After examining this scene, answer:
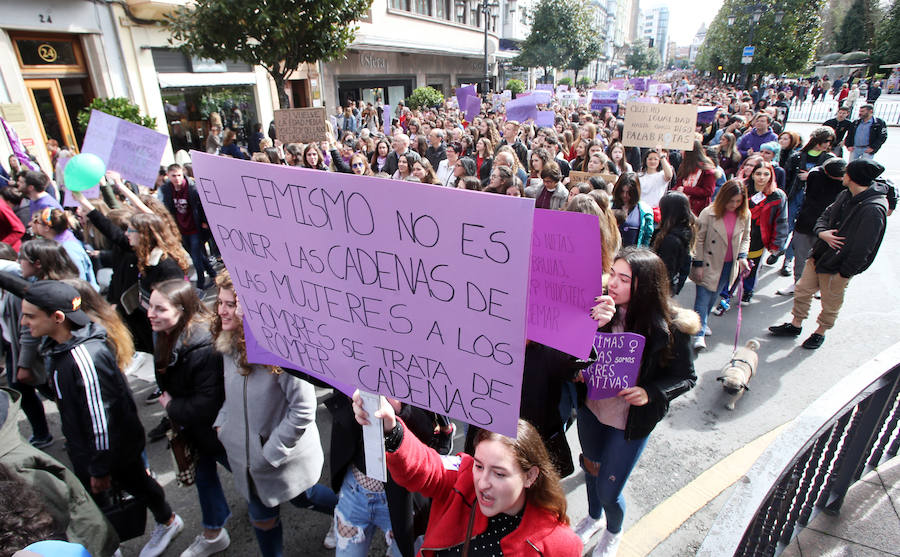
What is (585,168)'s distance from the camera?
725 centimetres

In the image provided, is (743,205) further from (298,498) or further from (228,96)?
(228,96)

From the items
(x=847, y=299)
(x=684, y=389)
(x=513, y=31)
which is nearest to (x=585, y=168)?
(x=847, y=299)

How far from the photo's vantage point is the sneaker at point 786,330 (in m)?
5.18

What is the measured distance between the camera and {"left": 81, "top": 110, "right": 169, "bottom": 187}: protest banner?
5.35m

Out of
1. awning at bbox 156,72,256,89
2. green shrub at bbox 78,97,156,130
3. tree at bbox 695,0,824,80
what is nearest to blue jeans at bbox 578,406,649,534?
green shrub at bbox 78,97,156,130

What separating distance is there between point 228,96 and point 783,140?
48.1ft

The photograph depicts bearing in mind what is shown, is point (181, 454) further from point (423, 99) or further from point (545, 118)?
point (423, 99)

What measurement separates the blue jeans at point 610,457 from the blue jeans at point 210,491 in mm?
2002

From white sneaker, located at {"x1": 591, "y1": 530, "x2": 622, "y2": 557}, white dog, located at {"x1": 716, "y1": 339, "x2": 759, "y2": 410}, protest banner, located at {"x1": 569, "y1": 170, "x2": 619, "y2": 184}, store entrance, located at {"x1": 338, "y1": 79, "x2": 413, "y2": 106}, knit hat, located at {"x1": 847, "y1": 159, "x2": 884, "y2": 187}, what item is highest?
store entrance, located at {"x1": 338, "y1": 79, "x2": 413, "y2": 106}

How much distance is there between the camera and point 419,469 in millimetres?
1880

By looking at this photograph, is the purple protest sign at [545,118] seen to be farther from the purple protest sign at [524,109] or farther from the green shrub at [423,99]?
the green shrub at [423,99]

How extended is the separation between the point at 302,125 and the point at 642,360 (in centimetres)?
731

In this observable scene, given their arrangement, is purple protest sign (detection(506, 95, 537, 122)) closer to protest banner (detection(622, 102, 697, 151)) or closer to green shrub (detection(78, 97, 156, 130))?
protest banner (detection(622, 102, 697, 151))

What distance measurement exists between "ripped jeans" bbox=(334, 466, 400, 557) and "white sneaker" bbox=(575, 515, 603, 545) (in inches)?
51.1
